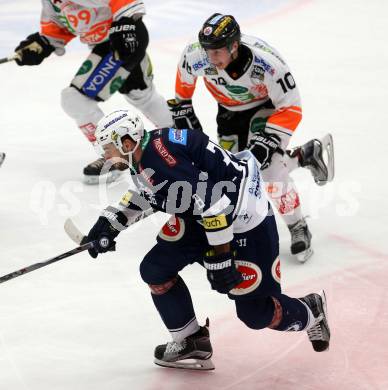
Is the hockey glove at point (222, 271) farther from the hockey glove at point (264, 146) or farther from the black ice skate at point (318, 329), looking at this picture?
the hockey glove at point (264, 146)

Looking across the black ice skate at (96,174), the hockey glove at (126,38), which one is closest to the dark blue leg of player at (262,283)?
the hockey glove at (126,38)

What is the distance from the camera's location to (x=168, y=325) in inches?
140

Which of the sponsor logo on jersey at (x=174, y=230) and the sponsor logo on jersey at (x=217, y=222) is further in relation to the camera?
the sponsor logo on jersey at (x=174, y=230)

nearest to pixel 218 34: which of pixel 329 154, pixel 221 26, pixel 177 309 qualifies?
pixel 221 26

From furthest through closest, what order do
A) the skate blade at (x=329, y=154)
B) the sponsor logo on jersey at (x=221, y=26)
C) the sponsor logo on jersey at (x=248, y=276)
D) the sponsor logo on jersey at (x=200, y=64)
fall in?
the skate blade at (x=329, y=154), the sponsor logo on jersey at (x=200, y=64), the sponsor logo on jersey at (x=221, y=26), the sponsor logo on jersey at (x=248, y=276)

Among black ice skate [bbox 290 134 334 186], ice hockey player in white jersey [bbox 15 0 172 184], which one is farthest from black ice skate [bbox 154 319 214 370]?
ice hockey player in white jersey [bbox 15 0 172 184]

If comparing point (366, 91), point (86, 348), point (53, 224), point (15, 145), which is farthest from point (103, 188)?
point (366, 91)

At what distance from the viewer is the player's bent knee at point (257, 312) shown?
3367mm

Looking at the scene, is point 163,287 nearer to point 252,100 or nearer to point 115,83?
point 252,100

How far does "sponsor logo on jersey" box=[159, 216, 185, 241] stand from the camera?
341cm

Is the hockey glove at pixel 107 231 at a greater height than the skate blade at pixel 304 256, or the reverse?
the hockey glove at pixel 107 231

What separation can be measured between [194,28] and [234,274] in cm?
570

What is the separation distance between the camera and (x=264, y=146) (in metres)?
4.26

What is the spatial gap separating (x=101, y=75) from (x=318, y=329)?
8.03 ft
